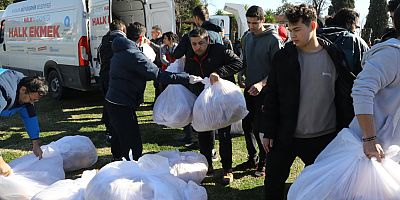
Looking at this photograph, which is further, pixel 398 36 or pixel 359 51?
pixel 359 51

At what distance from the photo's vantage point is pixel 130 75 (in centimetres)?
361

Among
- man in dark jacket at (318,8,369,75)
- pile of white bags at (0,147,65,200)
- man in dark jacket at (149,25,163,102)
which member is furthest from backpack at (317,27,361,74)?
man in dark jacket at (149,25,163,102)

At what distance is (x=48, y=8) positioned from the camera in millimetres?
7891

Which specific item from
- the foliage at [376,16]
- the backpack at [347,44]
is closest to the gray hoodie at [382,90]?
the backpack at [347,44]

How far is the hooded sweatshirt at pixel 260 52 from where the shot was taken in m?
3.62

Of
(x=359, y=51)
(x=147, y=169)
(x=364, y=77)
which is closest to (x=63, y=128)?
(x=147, y=169)

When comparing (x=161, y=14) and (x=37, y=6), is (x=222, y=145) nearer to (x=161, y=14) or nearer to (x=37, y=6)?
(x=161, y=14)

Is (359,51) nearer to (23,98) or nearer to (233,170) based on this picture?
(233,170)

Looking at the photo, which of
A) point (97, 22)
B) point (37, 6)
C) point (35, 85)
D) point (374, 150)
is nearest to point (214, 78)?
→ point (35, 85)

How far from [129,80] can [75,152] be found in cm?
108

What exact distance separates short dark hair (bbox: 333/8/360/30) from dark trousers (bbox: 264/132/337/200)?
3.95 feet

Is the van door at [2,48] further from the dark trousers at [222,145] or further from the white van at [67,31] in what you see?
the dark trousers at [222,145]

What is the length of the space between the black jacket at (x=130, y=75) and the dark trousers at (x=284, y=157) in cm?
113

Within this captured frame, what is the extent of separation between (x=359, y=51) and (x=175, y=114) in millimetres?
1630
